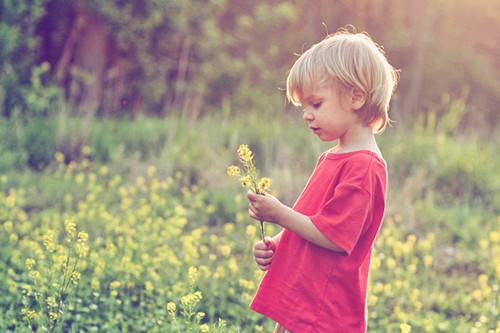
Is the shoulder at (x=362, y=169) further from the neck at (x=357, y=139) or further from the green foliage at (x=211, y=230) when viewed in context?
the green foliage at (x=211, y=230)

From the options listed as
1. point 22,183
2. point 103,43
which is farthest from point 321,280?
point 103,43

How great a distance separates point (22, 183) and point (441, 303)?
3.63 m

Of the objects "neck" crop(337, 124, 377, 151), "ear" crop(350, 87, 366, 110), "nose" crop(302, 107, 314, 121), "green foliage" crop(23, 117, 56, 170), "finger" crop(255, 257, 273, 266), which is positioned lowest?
"green foliage" crop(23, 117, 56, 170)

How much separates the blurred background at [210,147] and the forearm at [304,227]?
746 mm

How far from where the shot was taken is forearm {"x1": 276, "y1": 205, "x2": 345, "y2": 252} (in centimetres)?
235

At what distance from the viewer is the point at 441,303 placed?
189 inches

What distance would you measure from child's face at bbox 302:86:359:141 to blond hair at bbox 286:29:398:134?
1.1 inches

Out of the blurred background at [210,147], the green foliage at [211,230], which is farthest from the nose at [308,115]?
the blurred background at [210,147]

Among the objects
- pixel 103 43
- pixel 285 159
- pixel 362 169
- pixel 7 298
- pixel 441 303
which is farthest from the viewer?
pixel 103 43

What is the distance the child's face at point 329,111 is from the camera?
2.44 meters

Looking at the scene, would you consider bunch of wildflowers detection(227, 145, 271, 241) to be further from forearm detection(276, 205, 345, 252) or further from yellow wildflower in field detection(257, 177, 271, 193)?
forearm detection(276, 205, 345, 252)

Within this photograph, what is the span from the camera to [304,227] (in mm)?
2357

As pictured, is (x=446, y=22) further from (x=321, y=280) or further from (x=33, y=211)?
(x=321, y=280)

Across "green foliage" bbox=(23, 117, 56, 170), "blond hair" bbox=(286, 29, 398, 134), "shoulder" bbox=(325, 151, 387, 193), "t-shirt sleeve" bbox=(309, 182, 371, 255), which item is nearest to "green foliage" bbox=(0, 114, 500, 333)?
"green foliage" bbox=(23, 117, 56, 170)
